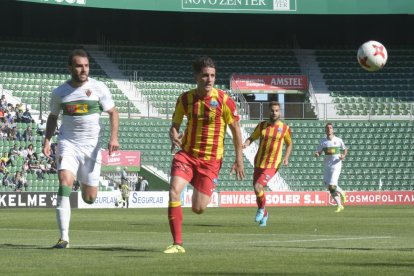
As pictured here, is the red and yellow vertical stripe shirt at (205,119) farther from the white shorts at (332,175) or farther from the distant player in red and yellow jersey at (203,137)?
the white shorts at (332,175)

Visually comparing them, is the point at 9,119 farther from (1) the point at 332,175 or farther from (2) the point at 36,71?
(1) the point at 332,175

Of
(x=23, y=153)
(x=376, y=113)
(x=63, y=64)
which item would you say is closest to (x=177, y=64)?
(x=63, y=64)

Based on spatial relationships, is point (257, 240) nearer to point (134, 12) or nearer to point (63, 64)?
point (63, 64)

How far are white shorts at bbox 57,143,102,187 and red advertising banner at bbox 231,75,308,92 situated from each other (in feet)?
136

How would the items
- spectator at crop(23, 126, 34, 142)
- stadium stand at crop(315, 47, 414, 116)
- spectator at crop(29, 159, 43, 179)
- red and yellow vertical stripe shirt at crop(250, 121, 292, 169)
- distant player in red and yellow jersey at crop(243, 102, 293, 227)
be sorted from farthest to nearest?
stadium stand at crop(315, 47, 414, 116)
spectator at crop(23, 126, 34, 142)
spectator at crop(29, 159, 43, 179)
red and yellow vertical stripe shirt at crop(250, 121, 292, 169)
distant player in red and yellow jersey at crop(243, 102, 293, 227)

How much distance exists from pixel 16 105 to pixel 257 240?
3162cm

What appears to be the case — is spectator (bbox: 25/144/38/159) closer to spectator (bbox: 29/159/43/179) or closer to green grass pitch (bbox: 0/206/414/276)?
spectator (bbox: 29/159/43/179)

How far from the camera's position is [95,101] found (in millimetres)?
14273

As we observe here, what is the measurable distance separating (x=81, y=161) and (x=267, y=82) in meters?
43.0

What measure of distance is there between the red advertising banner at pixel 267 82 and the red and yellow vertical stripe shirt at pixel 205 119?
41628mm

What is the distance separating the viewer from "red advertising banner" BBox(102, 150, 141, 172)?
147 ft

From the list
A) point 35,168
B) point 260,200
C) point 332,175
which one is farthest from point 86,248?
point 35,168

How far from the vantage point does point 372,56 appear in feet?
83.5

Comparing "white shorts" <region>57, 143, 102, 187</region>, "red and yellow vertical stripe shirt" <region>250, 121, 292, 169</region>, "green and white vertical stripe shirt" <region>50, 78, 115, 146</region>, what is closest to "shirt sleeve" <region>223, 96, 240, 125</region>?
"green and white vertical stripe shirt" <region>50, 78, 115, 146</region>
